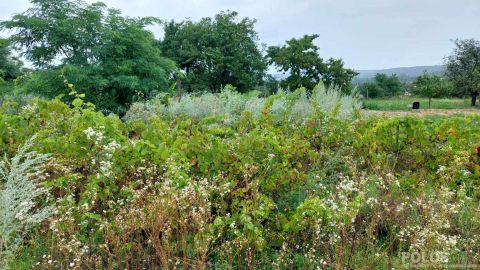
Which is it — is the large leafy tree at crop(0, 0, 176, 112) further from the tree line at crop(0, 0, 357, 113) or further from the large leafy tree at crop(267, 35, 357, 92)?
the large leafy tree at crop(267, 35, 357, 92)

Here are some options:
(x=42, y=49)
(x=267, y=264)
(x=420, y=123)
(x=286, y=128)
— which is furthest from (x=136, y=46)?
(x=267, y=264)

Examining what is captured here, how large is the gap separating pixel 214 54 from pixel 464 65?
18833mm

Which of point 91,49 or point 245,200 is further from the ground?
point 91,49

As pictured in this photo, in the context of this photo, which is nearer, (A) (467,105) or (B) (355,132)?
(B) (355,132)

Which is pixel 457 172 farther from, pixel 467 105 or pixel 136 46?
pixel 467 105

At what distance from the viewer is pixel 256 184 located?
221cm

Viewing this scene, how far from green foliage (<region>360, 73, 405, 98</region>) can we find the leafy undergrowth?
38.4 metres

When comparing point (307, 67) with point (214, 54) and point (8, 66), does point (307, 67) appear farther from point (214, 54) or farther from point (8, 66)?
point (8, 66)

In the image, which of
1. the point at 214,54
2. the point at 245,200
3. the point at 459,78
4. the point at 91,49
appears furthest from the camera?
the point at 459,78

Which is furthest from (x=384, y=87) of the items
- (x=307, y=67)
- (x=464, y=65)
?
(x=307, y=67)

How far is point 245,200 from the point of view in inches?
89.0

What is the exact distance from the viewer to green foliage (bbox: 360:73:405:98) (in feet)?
133

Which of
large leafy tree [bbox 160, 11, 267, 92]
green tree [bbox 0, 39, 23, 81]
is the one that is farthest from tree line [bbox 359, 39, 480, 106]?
green tree [bbox 0, 39, 23, 81]

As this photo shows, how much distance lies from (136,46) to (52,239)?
9.39 m
